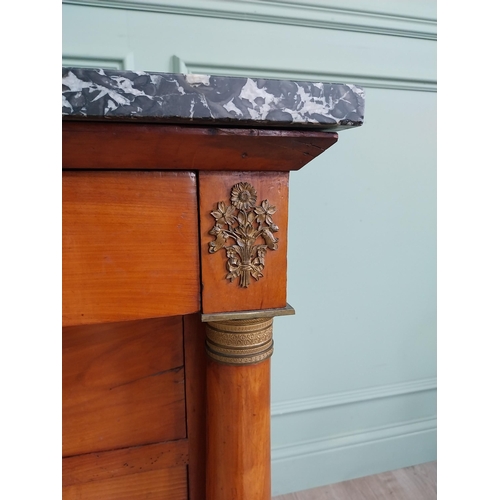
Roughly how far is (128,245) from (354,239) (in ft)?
2.24

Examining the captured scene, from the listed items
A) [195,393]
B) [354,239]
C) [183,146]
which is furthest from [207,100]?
[354,239]

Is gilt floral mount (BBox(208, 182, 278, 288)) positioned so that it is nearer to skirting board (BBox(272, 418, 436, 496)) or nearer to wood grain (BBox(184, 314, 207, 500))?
wood grain (BBox(184, 314, 207, 500))

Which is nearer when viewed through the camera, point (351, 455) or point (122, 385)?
point (122, 385)

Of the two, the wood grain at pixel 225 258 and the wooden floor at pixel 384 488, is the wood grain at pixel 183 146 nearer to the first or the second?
the wood grain at pixel 225 258

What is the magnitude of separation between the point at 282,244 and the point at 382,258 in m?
0.66

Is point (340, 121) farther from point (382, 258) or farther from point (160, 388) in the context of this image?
point (382, 258)

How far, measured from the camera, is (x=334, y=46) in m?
0.82

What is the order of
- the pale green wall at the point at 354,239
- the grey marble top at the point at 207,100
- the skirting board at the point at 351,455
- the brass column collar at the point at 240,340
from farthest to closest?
the skirting board at the point at 351,455, the pale green wall at the point at 354,239, the brass column collar at the point at 240,340, the grey marble top at the point at 207,100

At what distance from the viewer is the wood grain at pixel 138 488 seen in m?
0.40

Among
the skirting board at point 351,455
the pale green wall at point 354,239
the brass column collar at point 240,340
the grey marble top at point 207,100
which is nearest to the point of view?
the grey marble top at point 207,100

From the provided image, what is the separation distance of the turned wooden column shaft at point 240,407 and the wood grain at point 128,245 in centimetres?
7

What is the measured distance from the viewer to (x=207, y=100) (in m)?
0.25

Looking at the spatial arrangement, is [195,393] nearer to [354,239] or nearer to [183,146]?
[183,146]

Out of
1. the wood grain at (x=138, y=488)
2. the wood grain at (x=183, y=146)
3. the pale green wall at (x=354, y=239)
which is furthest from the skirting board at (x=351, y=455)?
the wood grain at (x=183, y=146)
